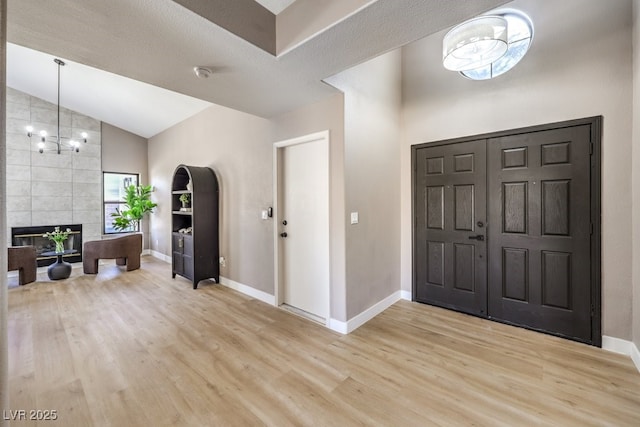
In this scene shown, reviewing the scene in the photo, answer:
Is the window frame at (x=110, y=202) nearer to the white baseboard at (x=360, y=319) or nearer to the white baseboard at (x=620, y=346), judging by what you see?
the white baseboard at (x=360, y=319)

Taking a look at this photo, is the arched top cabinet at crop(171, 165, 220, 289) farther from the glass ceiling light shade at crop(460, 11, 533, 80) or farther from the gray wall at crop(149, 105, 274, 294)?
the glass ceiling light shade at crop(460, 11, 533, 80)

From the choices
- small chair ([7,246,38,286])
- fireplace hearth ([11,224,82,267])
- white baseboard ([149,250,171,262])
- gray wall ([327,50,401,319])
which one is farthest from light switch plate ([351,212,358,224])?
fireplace hearth ([11,224,82,267])

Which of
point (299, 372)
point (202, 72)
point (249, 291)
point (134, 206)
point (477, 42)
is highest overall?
point (477, 42)

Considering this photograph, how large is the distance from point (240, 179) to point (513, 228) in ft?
11.5

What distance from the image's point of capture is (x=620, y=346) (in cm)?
234

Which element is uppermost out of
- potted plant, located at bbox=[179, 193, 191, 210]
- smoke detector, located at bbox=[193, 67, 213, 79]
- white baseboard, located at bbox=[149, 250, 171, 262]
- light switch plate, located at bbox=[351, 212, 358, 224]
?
smoke detector, located at bbox=[193, 67, 213, 79]

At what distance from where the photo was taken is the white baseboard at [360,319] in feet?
9.11

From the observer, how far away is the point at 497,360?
2262mm

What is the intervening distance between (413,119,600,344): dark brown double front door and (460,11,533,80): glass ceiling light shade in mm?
713

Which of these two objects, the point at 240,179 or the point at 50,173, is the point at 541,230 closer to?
the point at 240,179

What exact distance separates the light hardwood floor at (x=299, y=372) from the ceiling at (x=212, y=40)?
2395mm

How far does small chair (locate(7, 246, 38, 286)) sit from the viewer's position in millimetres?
4188

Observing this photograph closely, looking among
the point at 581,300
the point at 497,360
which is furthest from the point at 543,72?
the point at 497,360

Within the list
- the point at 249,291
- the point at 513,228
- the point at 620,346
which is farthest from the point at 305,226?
the point at 620,346
